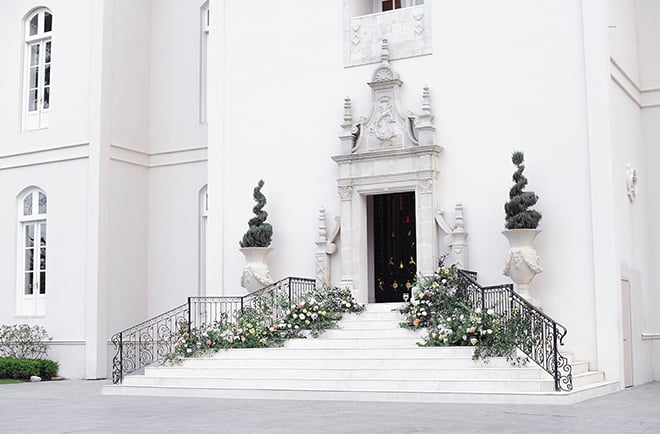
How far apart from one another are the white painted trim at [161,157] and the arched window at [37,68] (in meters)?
2.43

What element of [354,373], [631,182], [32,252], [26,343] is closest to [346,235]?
[354,373]

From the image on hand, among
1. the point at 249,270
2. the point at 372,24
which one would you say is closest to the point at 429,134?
the point at 372,24

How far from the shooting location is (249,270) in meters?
17.3

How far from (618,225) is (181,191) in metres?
11.0

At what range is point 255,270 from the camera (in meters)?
17.3

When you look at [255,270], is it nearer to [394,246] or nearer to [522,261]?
[394,246]

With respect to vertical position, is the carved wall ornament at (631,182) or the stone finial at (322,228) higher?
the carved wall ornament at (631,182)

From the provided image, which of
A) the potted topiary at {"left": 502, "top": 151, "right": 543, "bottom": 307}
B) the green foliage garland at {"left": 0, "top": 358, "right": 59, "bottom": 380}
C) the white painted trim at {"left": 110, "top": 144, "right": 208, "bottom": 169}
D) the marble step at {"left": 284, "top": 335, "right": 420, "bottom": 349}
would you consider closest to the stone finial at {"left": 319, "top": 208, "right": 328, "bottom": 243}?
the marble step at {"left": 284, "top": 335, "right": 420, "bottom": 349}

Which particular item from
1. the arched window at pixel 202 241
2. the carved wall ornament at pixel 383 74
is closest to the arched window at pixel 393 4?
the carved wall ornament at pixel 383 74

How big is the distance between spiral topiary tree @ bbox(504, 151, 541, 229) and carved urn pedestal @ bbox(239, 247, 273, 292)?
4979 mm

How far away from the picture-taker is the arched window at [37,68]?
22.6 metres

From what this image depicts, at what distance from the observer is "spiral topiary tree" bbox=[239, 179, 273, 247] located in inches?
681

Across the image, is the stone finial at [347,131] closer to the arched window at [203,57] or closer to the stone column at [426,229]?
the stone column at [426,229]

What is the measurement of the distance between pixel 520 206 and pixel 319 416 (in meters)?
5.75
